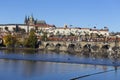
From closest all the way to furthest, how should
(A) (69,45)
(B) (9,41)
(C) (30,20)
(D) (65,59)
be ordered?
(D) (65,59)
(A) (69,45)
(B) (9,41)
(C) (30,20)

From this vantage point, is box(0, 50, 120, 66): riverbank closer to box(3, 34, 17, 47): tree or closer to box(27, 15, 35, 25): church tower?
box(3, 34, 17, 47): tree

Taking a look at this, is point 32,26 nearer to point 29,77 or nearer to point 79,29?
point 79,29

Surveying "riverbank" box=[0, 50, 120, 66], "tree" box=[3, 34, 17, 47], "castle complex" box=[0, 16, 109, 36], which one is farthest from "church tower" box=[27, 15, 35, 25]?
"riverbank" box=[0, 50, 120, 66]

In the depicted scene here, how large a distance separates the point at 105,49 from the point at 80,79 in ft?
175

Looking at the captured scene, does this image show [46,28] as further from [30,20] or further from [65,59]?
[65,59]

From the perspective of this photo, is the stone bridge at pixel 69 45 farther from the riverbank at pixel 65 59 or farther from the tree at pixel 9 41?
the riverbank at pixel 65 59

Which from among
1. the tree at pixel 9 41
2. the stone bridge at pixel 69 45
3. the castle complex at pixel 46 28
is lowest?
the stone bridge at pixel 69 45

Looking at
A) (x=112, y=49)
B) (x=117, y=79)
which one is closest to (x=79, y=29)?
(x=112, y=49)

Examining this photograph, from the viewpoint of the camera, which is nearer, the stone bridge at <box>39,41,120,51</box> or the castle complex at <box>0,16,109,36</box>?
the stone bridge at <box>39,41,120,51</box>

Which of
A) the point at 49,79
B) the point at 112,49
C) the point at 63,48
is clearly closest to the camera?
the point at 49,79

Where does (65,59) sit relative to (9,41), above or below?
below

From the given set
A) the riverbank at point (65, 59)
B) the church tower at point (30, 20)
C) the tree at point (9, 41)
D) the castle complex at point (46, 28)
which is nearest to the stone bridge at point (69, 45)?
the tree at point (9, 41)

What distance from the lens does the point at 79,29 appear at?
416 feet

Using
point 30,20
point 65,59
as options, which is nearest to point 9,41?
point 65,59
